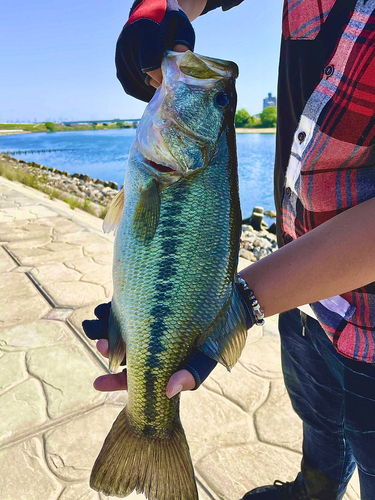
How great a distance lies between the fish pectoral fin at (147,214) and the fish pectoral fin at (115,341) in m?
0.30

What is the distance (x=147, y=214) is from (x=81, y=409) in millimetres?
2121

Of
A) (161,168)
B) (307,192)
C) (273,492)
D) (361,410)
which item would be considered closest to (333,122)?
(307,192)

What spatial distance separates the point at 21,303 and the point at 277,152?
11.5 ft

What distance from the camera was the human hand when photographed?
114 cm

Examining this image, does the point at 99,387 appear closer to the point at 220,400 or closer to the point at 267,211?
the point at 220,400

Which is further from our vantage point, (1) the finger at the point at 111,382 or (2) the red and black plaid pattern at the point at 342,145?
(1) the finger at the point at 111,382

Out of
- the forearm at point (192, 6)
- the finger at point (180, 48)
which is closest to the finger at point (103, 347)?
the finger at point (180, 48)

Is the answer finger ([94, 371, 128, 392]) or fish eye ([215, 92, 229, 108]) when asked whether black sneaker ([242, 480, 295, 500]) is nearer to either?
finger ([94, 371, 128, 392])

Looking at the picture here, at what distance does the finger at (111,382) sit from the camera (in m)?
1.31

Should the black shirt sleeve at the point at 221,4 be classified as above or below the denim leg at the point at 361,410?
above

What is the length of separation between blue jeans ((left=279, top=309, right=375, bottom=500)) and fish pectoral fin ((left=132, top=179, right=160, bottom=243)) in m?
0.77

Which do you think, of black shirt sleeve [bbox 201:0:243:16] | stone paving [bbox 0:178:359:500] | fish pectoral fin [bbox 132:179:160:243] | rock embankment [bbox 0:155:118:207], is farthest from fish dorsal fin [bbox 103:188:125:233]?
rock embankment [bbox 0:155:118:207]

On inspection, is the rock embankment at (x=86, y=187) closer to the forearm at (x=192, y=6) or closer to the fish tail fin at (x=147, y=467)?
the forearm at (x=192, y=6)

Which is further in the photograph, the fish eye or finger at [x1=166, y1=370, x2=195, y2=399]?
the fish eye
